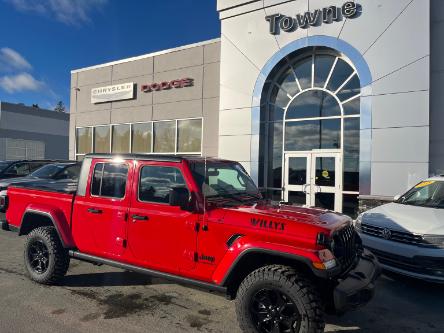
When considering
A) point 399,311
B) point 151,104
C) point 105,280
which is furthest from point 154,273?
point 151,104

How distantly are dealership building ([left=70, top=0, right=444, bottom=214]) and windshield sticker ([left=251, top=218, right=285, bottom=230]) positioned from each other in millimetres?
7610

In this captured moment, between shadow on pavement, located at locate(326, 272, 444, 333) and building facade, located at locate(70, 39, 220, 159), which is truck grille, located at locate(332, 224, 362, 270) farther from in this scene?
building facade, located at locate(70, 39, 220, 159)

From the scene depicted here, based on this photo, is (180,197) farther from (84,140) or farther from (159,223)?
(84,140)

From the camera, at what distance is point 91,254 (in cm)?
481

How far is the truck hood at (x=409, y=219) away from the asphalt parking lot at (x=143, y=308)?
0.93m

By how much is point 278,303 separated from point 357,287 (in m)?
0.76

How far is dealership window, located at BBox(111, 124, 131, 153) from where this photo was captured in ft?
54.5

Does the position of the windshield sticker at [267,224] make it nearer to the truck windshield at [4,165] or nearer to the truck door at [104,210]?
the truck door at [104,210]

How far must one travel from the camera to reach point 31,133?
4334 cm

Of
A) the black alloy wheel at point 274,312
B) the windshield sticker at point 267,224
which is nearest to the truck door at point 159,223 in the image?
the windshield sticker at point 267,224

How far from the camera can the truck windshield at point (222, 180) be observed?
4.25m

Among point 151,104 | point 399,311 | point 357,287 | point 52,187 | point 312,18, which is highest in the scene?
point 312,18

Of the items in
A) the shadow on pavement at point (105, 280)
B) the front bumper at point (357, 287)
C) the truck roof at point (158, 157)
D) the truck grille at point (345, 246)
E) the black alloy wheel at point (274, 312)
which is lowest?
the shadow on pavement at point (105, 280)

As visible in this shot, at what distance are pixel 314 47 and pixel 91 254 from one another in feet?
31.4
